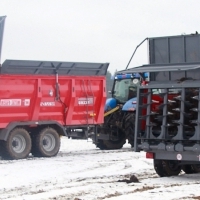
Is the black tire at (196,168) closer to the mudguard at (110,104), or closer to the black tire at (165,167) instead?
the black tire at (165,167)

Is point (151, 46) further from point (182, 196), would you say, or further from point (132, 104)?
point (132, 104)

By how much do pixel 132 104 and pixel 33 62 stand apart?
3722 millimetres

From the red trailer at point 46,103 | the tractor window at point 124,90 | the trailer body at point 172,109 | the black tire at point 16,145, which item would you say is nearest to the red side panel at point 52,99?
the red trailer at point 46,103

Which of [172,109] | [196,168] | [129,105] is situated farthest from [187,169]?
[129,105]

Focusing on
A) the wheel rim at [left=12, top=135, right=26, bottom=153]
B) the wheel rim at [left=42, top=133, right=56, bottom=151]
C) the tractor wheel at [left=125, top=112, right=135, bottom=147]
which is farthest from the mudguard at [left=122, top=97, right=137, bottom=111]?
the wheel rim at [left=12, top=135, right=26, bottom=153]

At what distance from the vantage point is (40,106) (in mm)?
20016

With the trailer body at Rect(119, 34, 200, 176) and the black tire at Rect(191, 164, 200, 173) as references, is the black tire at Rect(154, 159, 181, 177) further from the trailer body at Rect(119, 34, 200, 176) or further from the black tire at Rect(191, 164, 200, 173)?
the black tire at Rect(191, 164, 200, 173)

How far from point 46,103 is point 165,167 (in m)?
6.81

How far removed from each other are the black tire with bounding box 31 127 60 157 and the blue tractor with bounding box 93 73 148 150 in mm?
1898

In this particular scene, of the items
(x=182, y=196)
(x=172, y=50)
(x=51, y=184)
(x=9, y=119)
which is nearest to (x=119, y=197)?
(x=182, y=196)

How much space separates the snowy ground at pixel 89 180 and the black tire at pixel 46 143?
0.84 m

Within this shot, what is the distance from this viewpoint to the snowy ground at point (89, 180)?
1127cm

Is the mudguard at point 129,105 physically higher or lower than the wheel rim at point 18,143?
higher

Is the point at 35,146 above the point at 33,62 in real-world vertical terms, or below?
below
